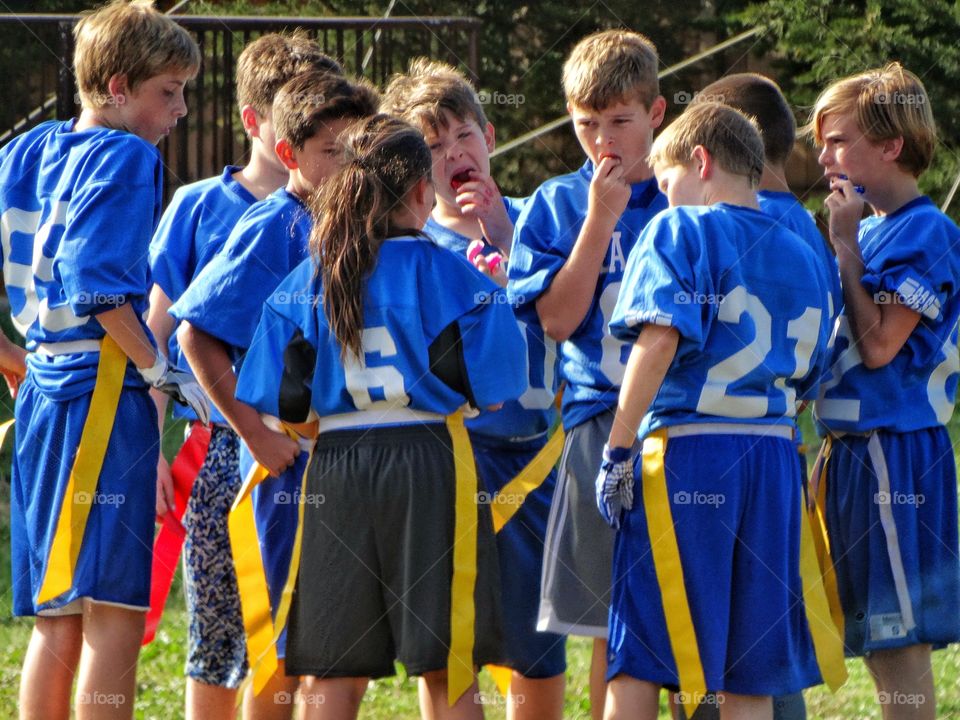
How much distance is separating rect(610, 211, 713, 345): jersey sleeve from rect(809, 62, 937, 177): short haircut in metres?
0.76

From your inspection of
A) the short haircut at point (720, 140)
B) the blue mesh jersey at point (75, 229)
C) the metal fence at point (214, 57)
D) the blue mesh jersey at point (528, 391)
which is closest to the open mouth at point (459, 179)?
the blue mesh jersey at point (528, 391)

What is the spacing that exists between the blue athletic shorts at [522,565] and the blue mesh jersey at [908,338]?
723 mm

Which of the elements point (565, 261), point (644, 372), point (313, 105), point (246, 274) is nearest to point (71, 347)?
point (246, 274)

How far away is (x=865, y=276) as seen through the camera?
3166mm

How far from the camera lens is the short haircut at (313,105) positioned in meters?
2.96

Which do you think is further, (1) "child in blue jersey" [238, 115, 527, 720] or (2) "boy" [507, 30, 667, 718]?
(2) "boy" [507, 30, 667, 718]

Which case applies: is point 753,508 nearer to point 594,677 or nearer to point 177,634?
point 594,677

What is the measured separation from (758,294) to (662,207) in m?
0.53

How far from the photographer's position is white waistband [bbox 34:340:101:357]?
3.08 meters

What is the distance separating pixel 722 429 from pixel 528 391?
1.93ft

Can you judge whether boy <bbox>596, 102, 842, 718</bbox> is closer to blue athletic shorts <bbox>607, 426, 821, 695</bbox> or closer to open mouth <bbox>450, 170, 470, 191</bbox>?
blue athletic shorts <bbox>607, 426, 821, 695</bbox>

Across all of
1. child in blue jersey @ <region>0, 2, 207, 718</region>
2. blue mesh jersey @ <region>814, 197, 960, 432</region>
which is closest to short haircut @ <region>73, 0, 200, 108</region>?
child in blue jersey @ <region>0, 2, 207, 718</region>

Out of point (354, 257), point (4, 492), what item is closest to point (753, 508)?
Result: point (354, 257)

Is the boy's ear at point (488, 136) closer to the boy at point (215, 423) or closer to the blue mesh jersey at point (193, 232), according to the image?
the boy at point (215, 423)
